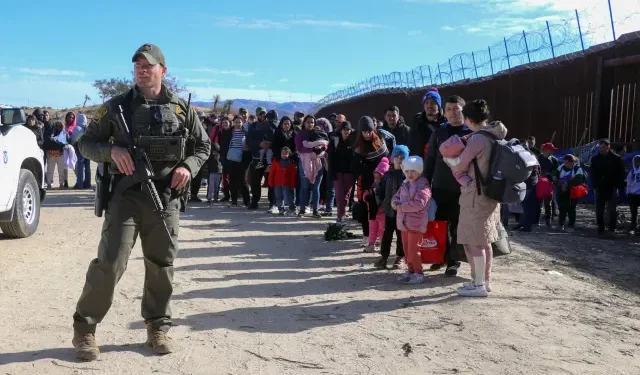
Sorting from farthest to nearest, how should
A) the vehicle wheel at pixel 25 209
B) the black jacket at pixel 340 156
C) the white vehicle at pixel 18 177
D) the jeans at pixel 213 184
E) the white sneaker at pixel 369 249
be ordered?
the jeans at pixel 213 184 → the black jacket at pixel 340 156 → the vehicle wheel at pixel 25 209 → the white sneaker at pixel 369 249 → the white vehicle at pixel 18 177

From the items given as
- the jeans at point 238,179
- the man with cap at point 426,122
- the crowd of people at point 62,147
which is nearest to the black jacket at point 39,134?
the crowd of people at point 62,147

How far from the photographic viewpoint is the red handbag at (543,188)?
1092cm

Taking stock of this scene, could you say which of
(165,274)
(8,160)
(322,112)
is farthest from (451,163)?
(322,112)

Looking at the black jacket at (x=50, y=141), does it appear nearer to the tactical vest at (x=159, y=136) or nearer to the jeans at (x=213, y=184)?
the jeans at (x=213, y=184)

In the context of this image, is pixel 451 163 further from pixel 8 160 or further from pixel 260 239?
pixel 8 160

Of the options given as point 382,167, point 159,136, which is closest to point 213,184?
point 382,167

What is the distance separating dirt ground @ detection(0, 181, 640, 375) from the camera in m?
3.99

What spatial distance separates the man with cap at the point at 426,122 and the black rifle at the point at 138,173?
3543mm

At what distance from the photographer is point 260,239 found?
8.68m

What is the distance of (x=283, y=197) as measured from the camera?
11.6m

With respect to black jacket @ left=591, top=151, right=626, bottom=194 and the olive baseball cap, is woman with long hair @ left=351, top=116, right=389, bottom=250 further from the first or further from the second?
black jacket @ left=591, top=151, right=626, bottom=194

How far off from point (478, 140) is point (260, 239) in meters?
4.14

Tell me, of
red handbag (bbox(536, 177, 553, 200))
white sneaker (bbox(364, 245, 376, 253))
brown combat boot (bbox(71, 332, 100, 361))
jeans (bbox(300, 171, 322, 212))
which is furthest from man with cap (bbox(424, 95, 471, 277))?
red handbag (bbox(536, 177, 553, 200))

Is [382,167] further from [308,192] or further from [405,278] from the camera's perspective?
[308,192]
